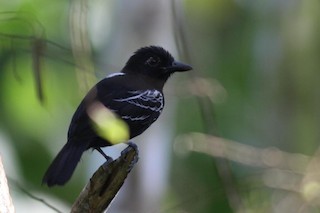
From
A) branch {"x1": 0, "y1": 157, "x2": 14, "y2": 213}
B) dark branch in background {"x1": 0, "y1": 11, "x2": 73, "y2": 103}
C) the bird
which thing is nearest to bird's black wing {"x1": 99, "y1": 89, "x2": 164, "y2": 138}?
the bird

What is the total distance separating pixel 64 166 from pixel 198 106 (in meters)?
4.77

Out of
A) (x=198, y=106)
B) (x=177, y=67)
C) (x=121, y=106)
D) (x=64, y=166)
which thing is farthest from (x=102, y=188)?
(x=198, y=106)

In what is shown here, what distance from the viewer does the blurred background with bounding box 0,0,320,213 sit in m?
6.79

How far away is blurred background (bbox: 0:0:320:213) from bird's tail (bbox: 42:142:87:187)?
1.57 ft

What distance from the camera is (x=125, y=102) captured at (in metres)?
6.81

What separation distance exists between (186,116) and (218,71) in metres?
0.88

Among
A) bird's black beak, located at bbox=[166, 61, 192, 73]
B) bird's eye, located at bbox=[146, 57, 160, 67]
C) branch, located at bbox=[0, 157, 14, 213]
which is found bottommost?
bird's black beak, located at bbox=[166, 61, 192, 73]

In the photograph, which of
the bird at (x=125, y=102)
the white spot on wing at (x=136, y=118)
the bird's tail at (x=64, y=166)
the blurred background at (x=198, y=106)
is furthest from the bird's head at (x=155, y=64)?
the bird's tail at (x=64, y=166)

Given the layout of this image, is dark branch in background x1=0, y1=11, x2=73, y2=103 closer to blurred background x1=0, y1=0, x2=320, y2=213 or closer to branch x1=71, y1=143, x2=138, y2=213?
blurred background x1=0, y1=0, x2=320, y2=213

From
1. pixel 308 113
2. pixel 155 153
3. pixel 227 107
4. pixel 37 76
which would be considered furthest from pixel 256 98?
pixel 37 76

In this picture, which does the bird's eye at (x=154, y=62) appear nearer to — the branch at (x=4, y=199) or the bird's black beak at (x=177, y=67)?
the bird's black beak at (x=177, y=67)

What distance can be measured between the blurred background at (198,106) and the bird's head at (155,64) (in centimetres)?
11

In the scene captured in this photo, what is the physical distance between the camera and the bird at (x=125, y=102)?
20.7ft

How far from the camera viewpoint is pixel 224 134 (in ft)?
42.0
